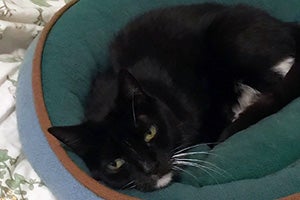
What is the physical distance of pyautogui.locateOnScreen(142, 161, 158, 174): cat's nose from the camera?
3.75 ft

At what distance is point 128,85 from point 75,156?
227 millimetres

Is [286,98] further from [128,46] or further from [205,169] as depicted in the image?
[128,46]

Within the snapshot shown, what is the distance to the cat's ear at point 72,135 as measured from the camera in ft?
3.75

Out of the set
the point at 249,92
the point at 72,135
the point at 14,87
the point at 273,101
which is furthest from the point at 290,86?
the point at 14,87

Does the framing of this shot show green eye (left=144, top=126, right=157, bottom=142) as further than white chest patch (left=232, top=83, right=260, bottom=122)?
No

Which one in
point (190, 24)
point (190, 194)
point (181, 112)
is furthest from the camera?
point (190, 24)

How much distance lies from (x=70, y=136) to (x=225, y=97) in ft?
1.68

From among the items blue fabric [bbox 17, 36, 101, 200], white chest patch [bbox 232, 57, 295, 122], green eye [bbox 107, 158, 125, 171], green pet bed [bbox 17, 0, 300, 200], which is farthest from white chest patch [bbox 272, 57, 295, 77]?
blue fabric [bbox 17, 36, 101, 200]

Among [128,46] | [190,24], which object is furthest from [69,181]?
[190,24]

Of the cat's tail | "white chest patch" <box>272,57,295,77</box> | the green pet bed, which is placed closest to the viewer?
the green pet bed

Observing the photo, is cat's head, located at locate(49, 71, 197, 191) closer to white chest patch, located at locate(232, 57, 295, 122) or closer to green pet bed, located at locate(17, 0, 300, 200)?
green pet bed, located at locate(17, 0, 300, 200)

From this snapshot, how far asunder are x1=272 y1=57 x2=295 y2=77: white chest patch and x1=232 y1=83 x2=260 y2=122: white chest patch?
Result: 0.27ft

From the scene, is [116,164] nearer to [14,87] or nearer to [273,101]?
[273,101]

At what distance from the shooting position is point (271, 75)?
1.42m
